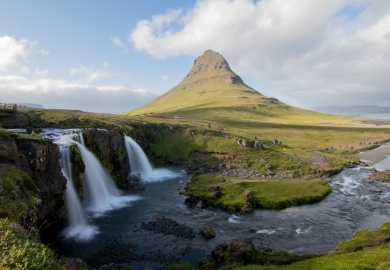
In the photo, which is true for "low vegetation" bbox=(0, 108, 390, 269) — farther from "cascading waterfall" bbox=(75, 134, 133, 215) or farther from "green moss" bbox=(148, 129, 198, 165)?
"cascading waterfall" bbox=(75, 134, 133, 215)

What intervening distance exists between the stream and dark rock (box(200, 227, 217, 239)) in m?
0.48

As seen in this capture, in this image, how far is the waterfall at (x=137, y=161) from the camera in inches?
2756

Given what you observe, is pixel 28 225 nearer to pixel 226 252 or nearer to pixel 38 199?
pixel 38 199

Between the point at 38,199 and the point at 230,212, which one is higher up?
the point at 38,199

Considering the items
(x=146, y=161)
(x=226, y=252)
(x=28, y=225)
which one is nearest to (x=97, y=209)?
(x=28, y=225)

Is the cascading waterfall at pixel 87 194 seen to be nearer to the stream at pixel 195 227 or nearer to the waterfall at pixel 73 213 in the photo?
the waterfall at pixel 73 213

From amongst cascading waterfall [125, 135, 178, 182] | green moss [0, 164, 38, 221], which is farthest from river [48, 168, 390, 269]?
cascading waterfall [125, 135, 178, 182]

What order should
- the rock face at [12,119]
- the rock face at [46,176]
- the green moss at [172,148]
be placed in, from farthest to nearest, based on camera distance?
the green moss at [172,148] < the rock face at [12,119] < the rock face at [46,176]

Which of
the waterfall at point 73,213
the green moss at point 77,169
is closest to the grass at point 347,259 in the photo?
the waterfall at point 73,213

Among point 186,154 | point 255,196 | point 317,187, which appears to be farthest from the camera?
point 186,154

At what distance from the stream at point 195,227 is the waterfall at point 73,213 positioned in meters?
0.72

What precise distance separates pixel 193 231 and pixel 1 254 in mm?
24900

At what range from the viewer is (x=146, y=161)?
74.3 metres

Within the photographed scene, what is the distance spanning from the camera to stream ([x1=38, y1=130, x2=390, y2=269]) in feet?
101
